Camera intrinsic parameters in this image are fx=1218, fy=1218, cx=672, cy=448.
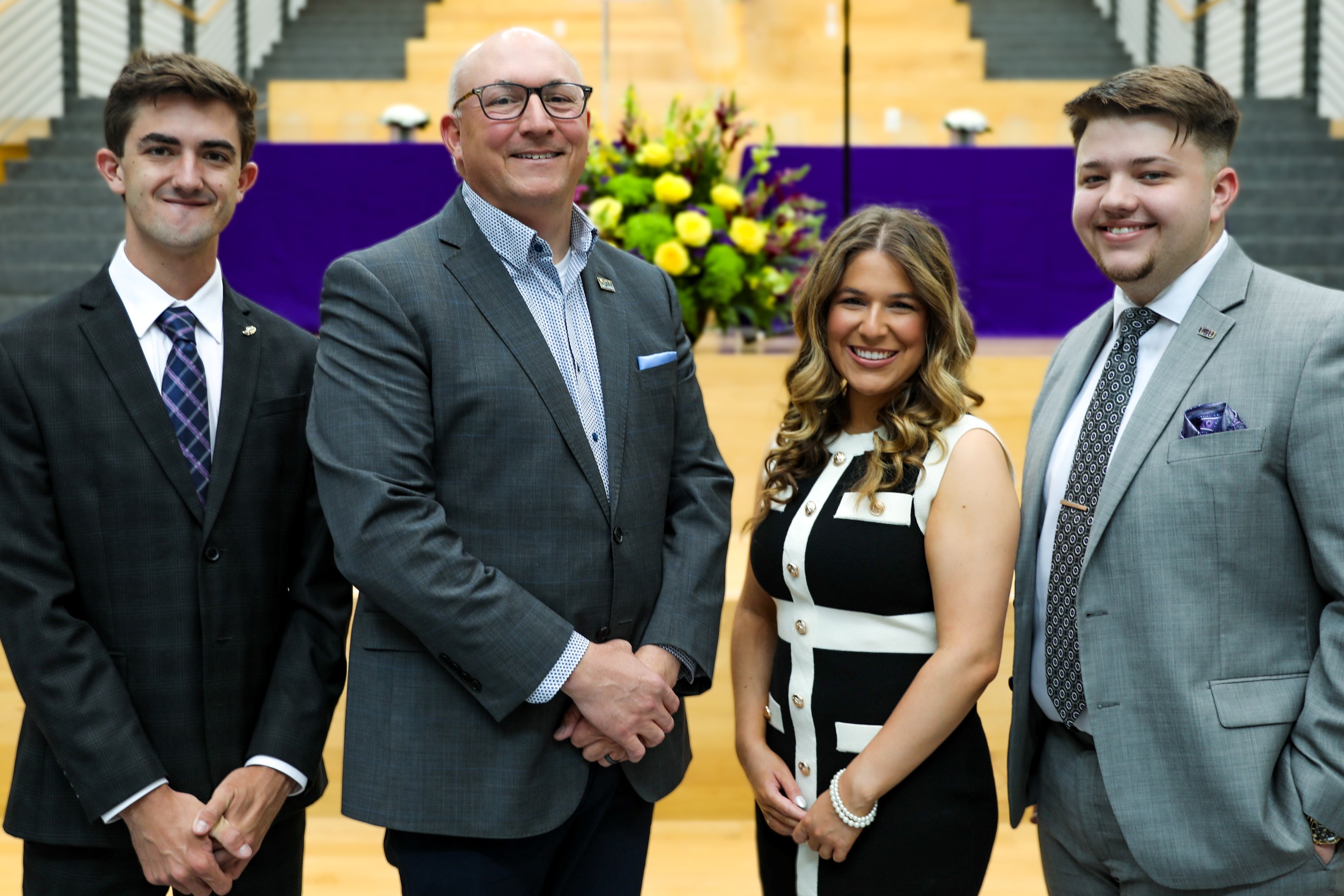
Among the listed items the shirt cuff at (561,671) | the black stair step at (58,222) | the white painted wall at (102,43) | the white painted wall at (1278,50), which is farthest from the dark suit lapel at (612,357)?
the white painted wall at (1278,50)

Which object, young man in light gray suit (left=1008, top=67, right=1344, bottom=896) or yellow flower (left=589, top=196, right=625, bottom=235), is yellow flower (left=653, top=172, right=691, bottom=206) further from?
young man in light gray suit (left=1008, top=67, right=1344, bottom=896)

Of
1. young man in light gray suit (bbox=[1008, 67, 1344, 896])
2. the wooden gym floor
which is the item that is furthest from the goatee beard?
the wooden gym floor

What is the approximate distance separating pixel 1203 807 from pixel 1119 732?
13cm

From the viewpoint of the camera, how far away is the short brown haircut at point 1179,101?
1558 mm

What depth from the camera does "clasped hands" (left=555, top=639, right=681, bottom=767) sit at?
5.09 ft

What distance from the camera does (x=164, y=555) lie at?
1.61 m

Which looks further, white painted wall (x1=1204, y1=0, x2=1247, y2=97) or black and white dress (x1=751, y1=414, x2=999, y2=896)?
white painted wall (x1=1204, y1=0, x2=1247, y2=97)

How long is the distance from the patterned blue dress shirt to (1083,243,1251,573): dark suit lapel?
595 millimetres

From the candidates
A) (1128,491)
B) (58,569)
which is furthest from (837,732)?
(58,569)

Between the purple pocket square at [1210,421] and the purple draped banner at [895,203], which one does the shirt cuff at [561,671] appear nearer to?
the purple pocket square at [1210,421]

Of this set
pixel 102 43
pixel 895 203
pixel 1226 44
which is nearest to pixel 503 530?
pixel 895 203

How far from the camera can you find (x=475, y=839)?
1.58 meters

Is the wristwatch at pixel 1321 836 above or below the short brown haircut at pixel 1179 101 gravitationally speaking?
below

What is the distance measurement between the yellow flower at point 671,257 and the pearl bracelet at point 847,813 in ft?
4.77
